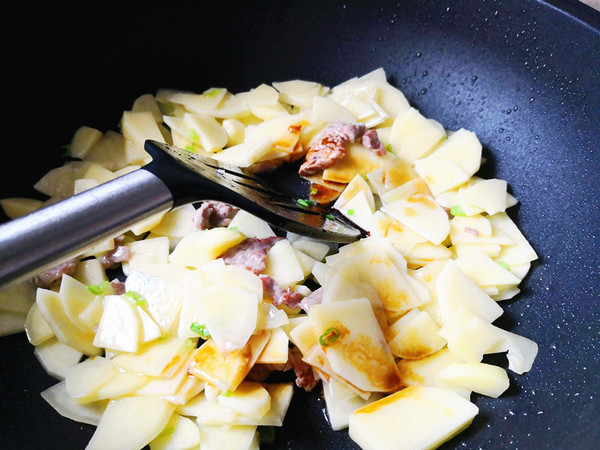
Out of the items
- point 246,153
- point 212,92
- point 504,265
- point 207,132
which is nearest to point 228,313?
point 246,153

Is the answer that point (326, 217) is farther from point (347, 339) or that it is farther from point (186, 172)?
point (186, 172)

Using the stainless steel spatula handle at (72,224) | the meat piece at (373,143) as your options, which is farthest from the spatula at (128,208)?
the meat piece at (373,143)

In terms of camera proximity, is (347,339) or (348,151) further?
(348,151)

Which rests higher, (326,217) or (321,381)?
(326,217)

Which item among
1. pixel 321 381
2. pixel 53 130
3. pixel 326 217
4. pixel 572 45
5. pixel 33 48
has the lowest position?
pixel 53 130

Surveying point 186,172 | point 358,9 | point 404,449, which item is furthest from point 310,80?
point 404,449
